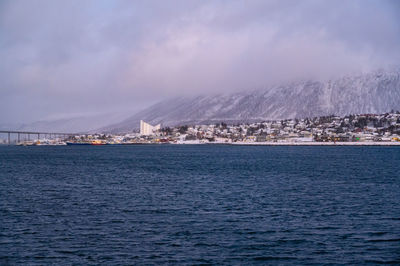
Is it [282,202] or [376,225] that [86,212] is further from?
[376,225]

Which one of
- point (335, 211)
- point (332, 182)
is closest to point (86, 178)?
point (332, 182)

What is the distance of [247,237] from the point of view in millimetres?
18750

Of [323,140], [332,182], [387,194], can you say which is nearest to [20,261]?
[387,194]

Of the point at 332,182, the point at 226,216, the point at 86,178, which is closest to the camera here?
the point at 226,216

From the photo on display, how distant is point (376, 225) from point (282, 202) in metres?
7.42

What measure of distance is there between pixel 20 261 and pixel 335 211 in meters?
16.2

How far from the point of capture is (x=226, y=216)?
76.0 feet

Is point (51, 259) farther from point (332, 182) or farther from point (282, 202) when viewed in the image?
point (332, 182)

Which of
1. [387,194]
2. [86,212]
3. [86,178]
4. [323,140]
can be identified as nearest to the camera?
[86,212]

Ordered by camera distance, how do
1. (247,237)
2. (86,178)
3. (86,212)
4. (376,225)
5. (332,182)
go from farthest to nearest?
(86,178), (332,182), (86,212), (376,225), (247,237)

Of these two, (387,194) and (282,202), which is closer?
(282,202)

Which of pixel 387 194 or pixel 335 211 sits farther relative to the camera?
pixel 387 194

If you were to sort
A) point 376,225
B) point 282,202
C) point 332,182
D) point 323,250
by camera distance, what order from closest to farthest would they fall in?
point 323,250 < point 376,225 < point 282,202 < point 332,182

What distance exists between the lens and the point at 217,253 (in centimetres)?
1655
